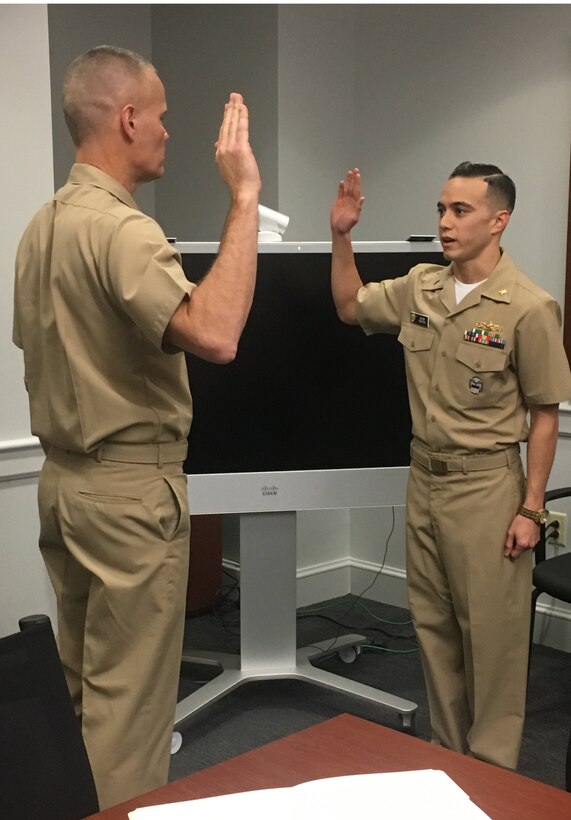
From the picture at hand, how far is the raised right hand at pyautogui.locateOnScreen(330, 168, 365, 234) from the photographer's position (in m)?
2.57

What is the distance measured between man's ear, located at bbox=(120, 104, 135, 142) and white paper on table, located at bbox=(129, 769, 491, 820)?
3.97ft

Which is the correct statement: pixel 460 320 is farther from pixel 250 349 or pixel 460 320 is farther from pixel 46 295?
pixel 46 295

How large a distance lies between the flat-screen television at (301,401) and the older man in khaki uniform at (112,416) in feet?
3.24

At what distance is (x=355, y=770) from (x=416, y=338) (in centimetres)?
156

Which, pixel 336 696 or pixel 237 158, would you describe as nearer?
pixel 237 158

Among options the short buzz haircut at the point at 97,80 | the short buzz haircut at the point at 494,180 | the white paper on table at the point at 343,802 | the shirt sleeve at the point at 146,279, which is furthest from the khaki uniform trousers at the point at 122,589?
the short buzz haircut at the point at 494,180

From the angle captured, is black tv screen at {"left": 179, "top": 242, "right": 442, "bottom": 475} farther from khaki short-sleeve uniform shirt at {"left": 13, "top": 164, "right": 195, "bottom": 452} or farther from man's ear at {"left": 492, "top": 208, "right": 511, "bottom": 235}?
khaki short-sleeve uniform shirt at {"left": 13, "top": 164, "right": 195, "bottom": 452}

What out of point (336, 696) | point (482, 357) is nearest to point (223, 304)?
point (482, 357)

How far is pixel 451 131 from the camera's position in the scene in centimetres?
358

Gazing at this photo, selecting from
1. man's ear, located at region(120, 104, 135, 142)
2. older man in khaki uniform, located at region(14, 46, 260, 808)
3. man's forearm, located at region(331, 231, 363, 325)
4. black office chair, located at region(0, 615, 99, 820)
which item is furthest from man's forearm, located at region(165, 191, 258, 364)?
man's forearm, located at region(331, 231, 363, 325)

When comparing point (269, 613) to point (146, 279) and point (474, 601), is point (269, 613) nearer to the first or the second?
point (474, 601)

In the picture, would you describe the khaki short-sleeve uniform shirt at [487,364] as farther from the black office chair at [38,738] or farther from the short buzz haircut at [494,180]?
the black office chair at [38,738]

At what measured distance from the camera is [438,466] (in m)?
2.42

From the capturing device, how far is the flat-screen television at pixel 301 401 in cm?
283
